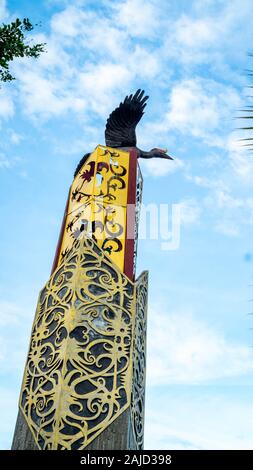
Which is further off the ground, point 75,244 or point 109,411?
point 75,244

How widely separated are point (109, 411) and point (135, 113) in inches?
191

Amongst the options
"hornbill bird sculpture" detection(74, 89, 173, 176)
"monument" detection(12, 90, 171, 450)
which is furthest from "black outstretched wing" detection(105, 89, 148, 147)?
"monument" detection(12, 90, 171, 450)

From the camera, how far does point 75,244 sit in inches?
245

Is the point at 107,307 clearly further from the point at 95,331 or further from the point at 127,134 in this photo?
the point at 127,134

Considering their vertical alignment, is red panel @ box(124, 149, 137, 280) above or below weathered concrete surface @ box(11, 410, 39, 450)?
above

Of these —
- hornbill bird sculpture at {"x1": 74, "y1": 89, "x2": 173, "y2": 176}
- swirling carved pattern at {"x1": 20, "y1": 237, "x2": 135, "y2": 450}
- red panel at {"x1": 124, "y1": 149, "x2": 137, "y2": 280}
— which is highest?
hornbill bird sculpture at {"x1": 74, "y1": 89, "x2": 173, "y2": 176}

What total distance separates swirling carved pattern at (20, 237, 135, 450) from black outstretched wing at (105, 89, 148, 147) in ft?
7.60

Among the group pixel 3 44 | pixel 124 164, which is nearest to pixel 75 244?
pixel 124 164

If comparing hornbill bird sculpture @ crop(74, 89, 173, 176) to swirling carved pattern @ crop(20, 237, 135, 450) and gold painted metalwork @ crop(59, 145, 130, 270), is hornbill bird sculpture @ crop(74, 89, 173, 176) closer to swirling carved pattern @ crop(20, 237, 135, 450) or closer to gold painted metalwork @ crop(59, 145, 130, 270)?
gold painted metalwork @ crop(59, 145, 130, 270)

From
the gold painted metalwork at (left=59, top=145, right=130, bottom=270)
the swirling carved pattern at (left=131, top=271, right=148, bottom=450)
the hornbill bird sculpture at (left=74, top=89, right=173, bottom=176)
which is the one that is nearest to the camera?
the swirling carved pattern at (left=131, top=271, right=148, bottom=450)

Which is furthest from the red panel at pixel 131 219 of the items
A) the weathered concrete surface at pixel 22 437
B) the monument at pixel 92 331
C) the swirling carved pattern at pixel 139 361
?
the weathered concrete surface at pixel 22 437

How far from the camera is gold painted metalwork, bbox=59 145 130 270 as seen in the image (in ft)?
21.2

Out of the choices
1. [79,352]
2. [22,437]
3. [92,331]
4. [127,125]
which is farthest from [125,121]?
[22,437]

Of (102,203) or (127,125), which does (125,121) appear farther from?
(102,203)
